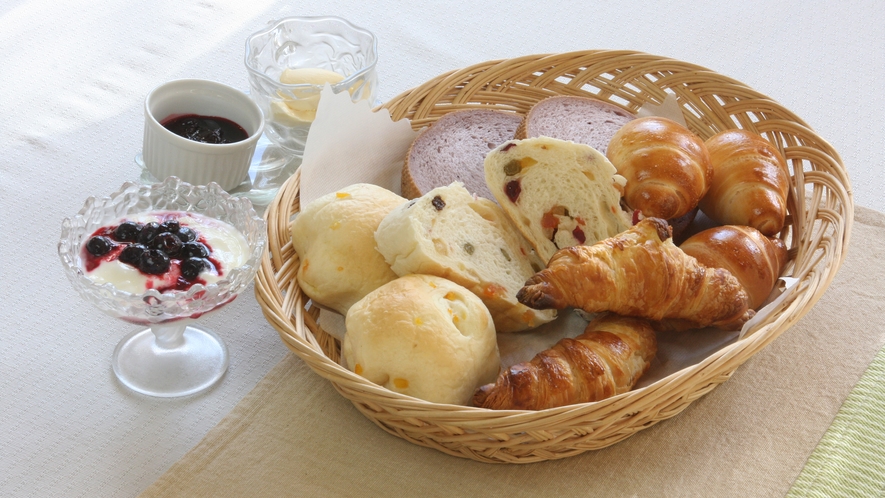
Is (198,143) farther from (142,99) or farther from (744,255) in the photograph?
(744,255)

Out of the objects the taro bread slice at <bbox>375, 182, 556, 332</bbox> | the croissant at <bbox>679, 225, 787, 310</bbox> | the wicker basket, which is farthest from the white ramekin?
the croissant at <bbox>679, 225, 787, 310</bbox>

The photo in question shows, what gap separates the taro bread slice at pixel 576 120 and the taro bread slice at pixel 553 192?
0.59 ft

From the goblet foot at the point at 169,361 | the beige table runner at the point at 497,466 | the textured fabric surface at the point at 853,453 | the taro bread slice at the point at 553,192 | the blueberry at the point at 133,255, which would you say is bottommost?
the goblet foot at the point at 169,361

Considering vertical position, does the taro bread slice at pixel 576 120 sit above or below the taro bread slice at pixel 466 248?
above

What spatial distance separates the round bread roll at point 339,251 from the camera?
4.58 ft

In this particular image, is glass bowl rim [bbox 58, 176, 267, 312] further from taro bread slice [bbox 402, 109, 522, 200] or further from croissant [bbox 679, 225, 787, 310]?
croissant [bbox 679, 225, 787, 310]

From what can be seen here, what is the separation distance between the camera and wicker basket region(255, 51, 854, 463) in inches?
45.1

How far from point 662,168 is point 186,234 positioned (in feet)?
2.73

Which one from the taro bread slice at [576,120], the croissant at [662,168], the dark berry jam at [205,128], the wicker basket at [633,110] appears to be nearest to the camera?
the wicker basket at [633,110]

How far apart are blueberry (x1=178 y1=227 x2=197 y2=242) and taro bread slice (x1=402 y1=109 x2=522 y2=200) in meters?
0.49

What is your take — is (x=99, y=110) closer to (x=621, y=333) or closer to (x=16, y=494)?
(x=16, y=494)

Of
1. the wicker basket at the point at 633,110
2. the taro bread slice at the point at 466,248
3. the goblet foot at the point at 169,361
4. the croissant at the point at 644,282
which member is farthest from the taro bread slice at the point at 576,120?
the goblet foot at the point at 169,361

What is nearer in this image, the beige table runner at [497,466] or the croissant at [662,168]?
the beige table runner at [497,466]

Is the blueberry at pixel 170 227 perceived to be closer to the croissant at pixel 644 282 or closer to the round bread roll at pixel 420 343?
the round bread roll at pixel 420 343
